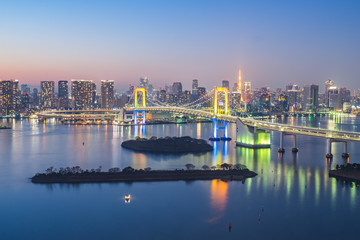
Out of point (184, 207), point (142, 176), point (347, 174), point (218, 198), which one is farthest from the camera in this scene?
point (347, 174)

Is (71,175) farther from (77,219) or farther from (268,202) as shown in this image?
(268,202)

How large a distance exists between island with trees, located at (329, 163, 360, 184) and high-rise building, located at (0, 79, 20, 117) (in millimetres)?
48403

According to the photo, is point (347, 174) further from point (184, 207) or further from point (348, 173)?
point (184, 207)

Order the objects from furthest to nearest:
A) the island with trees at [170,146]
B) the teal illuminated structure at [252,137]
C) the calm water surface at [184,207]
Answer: the teal illuminated structure at [252,137]
the island with trees at [170,146]
the calm water surface at [184,207]

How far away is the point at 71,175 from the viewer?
11.8 m

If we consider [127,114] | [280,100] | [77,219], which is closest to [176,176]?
[77,219]

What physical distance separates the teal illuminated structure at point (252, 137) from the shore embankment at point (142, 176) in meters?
6.07

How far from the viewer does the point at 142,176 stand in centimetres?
1187

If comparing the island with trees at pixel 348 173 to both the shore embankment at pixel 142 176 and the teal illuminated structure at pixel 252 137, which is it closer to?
the shore embankment at pixel 142 176

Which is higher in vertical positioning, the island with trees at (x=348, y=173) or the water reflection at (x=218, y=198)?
the island with trees at (x=348, y=173)

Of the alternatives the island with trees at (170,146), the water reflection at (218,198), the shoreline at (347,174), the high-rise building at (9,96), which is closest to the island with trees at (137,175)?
the water reflection at (218,198)

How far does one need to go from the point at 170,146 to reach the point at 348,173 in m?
8.00

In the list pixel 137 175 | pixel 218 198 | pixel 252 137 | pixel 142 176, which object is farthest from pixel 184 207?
pixel 252 137

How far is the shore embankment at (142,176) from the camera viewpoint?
38.1 feet
